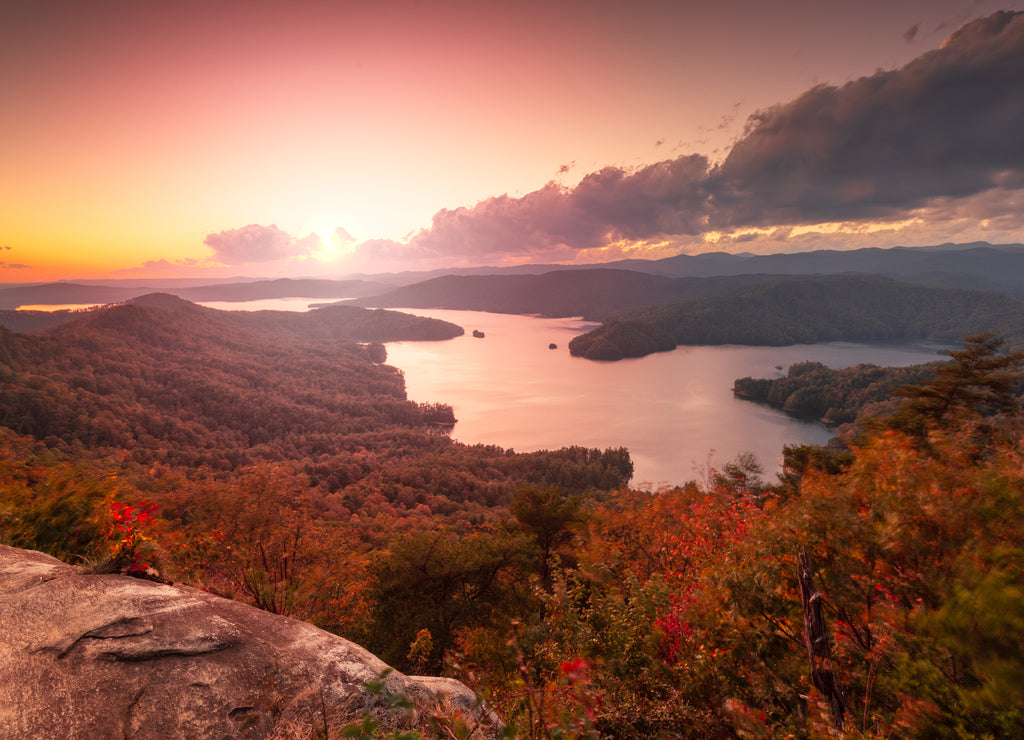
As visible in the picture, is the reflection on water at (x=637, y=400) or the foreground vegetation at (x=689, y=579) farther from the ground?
the foreground vegetation at (x=689, y=579)

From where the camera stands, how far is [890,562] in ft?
17.4

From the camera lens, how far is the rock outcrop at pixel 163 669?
10.7 feet

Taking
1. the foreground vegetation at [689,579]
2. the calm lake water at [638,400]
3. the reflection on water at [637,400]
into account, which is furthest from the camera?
the reflection on water at [637,400]

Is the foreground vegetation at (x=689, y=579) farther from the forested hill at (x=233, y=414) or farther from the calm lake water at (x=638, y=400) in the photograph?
the calm lake water at (x=638, y=400)

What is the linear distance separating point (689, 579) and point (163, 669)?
11.5 meters

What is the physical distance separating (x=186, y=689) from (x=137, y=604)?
1.48 metres

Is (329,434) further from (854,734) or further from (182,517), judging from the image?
(854,734)

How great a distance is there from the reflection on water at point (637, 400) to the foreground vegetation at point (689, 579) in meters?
22.5

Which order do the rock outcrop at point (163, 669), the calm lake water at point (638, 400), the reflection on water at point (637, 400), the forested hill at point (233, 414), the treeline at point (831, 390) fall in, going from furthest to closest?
the treeline at point (831, 390) → the reflection on water at point (637, 400) → the calm lake water at point (638, 400) → the forested hill at point (233, 414) → the rock outcrop at point (163, 669)

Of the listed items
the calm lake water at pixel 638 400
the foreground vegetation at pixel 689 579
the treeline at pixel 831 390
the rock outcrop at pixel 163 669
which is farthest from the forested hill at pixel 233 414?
the treeline at pixel 831 390

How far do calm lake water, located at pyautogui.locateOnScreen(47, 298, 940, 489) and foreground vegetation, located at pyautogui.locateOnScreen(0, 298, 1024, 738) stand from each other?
39.3 meters

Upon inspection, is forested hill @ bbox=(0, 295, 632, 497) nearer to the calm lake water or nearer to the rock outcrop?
the calm lake water

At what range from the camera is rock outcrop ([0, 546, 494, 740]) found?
3.26 m

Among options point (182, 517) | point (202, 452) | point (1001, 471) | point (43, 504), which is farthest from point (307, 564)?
point (202, 452)
